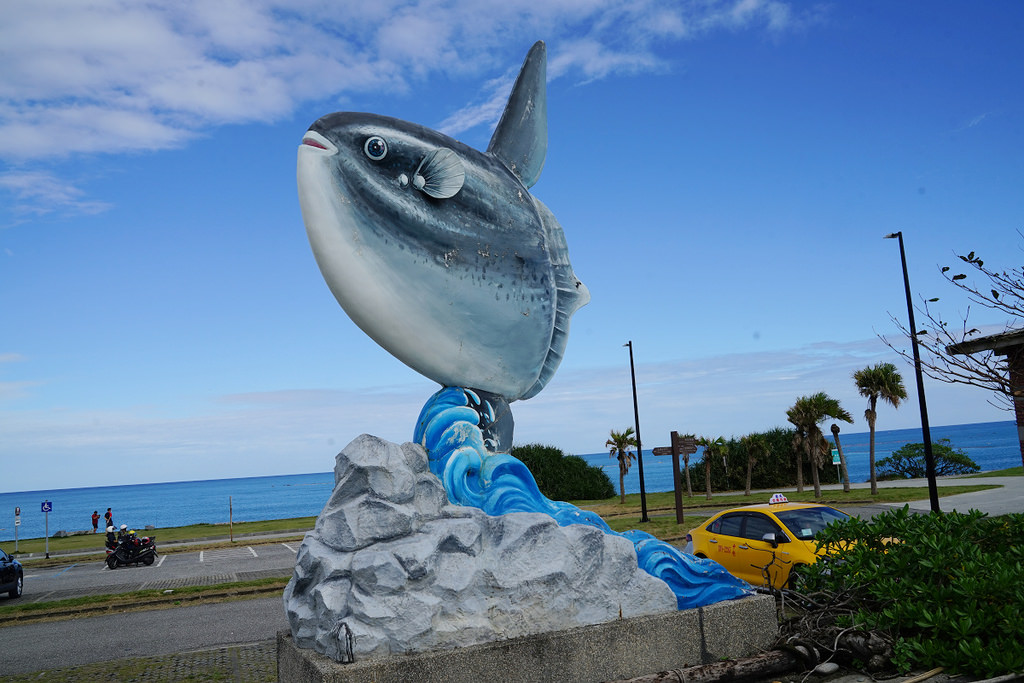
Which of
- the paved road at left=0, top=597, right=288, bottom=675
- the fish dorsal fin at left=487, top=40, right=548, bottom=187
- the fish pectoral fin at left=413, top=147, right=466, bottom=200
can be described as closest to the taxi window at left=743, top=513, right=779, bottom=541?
the fish dorsal fin at left=487, top=40, right=548, bottom=187

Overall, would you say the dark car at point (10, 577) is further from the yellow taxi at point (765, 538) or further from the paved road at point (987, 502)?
the paved road at point (987, 502)

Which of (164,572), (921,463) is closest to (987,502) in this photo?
(164,572)

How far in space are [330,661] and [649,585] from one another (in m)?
2.66

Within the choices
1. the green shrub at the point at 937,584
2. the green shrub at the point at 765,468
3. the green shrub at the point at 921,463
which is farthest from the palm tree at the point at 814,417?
the green shrub at the point at 937,584

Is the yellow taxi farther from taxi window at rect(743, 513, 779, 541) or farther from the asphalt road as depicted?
the asphalt road

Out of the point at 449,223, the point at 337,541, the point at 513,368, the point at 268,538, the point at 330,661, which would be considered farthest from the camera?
the point at 268,538

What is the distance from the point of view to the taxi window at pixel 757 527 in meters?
10.6

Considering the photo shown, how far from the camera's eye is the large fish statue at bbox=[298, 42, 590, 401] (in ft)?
21.6

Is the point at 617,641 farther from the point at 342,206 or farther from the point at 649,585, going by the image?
the point at 342,206

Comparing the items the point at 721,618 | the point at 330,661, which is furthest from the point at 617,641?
Answer: the point at 330,661

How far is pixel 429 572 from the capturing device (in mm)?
5512

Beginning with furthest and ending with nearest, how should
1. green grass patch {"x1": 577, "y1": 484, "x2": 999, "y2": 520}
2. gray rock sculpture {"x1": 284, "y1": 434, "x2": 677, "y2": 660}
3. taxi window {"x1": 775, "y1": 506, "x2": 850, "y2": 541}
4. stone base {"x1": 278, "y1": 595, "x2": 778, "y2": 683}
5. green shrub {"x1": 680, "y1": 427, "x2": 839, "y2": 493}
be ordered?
green shrub {"x1": 680, "y1": 427, "x2": 839, "y2": 493} < green grass patch {"x1": 577, "y1": 484, "x2": 999, "y2": 520} < taxi window {"x1": 775, "y1": 506, "x2": 850, "y2": 541} < gray rock sculpture {"x1": 284, "y1": 434, "x2": 677, "y2": 660} < stone base {"x1": 278, "y1": 595, "x2": 778, "y2": 683}

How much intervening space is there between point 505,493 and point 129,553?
18060 mm

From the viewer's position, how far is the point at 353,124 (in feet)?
21.8
